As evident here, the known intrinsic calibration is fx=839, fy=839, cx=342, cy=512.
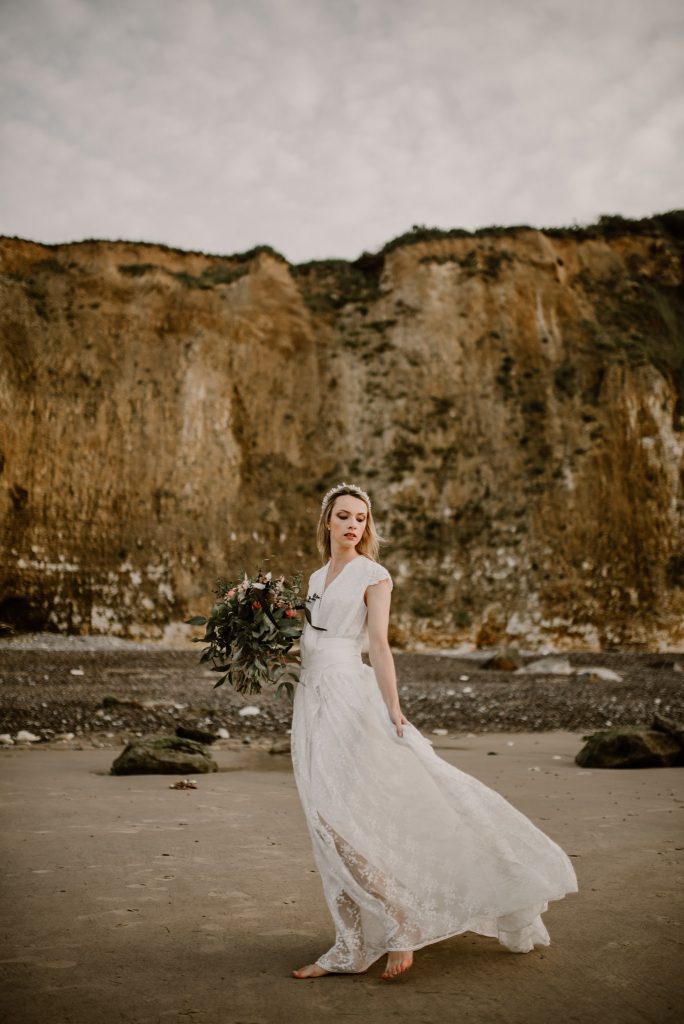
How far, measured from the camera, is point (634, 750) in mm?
8109

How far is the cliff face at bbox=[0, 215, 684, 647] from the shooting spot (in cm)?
2861

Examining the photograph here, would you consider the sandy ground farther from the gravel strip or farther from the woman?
the gravel strip

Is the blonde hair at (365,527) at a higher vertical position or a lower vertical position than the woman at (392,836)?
higher

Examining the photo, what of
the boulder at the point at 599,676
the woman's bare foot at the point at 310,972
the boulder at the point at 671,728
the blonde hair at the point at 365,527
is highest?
the blonde hair at the point at 365,527

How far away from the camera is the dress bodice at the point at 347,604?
3789 mm

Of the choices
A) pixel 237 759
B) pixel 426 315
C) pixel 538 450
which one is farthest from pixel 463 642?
pixel 237 759

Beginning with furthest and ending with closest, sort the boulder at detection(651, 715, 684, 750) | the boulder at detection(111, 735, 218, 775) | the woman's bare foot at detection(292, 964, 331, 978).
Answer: the boulder at detection(651, 715, 684, 750) < the boulder at detection(111, 735, 218, 775) < the woman's bare foot at detection(292, 964, 331, 978)

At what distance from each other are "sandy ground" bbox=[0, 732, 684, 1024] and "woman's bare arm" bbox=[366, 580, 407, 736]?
1009 mm

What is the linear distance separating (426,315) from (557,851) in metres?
31.3

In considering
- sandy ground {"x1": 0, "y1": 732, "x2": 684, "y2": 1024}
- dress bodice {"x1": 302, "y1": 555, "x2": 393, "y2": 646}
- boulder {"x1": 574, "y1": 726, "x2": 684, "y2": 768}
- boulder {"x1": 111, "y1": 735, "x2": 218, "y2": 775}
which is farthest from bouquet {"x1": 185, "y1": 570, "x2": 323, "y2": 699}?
boulder {"x1": 574, "y1": 726, "x2": 684, "y2": 768}

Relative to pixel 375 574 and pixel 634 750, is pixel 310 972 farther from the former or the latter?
pixel 634 750

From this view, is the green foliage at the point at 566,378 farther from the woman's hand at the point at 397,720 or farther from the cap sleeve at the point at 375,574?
the woman's hand at the point at 397,720

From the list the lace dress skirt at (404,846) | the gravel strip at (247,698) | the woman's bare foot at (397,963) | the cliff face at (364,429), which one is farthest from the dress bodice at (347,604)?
the cliff face at (364,429)

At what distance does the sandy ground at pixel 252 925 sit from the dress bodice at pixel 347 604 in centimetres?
132
